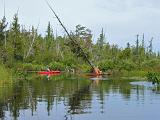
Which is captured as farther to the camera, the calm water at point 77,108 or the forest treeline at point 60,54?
the forest treeline at point 60,54

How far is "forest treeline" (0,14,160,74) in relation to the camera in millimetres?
75750

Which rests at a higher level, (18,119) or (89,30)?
(89,30)

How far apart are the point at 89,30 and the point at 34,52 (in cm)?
3204

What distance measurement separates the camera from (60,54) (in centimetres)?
10725

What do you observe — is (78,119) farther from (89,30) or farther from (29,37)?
(89,30)

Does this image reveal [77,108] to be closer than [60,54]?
Yes

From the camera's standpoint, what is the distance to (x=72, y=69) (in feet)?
286

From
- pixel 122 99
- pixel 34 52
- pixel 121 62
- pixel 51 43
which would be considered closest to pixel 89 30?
pixel 51 43

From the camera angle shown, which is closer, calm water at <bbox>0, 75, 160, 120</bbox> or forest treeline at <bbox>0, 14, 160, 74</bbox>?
calm water at <bbox>0, 75, 160, 120</bbox>

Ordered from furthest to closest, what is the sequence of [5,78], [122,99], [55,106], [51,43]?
[51,43], [5,78], [122,99], [55,106]

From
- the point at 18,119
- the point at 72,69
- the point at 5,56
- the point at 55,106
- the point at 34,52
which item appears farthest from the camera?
the point at 34,52

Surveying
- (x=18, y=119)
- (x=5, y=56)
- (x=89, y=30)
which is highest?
(x=89, y=30)

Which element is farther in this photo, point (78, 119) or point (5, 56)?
point (5, 56)

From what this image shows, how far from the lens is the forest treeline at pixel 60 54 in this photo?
2982 inches
